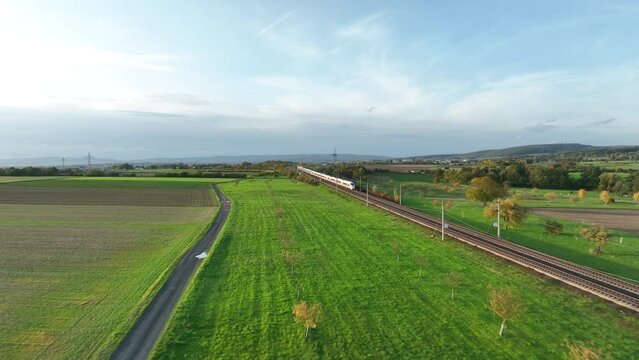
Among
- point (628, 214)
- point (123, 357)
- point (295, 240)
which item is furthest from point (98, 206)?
point (628, 214)

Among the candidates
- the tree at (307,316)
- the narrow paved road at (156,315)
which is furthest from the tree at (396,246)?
the narrow paved road at (156,315)

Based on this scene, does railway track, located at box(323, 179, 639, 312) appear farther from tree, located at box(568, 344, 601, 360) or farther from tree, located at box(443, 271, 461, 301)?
tree, located at box(568, 344, 601, 360)

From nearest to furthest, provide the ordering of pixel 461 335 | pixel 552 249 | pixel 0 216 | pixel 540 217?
pixel 461 335
pixel 552 249
pixel 0 216
pixel 540 217

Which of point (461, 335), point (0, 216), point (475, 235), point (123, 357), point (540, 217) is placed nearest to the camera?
point (123, 357)

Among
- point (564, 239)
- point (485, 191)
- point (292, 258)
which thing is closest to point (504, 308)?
point (292, 258)

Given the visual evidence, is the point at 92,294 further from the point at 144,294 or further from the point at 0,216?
the point at 0,216

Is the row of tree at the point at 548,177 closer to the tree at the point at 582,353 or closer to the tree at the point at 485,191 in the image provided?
the tree at the point at 485,191

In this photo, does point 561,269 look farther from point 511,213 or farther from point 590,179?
point 590,179

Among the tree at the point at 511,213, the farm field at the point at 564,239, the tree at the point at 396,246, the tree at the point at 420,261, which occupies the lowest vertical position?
the farm field at the point at 564,239
